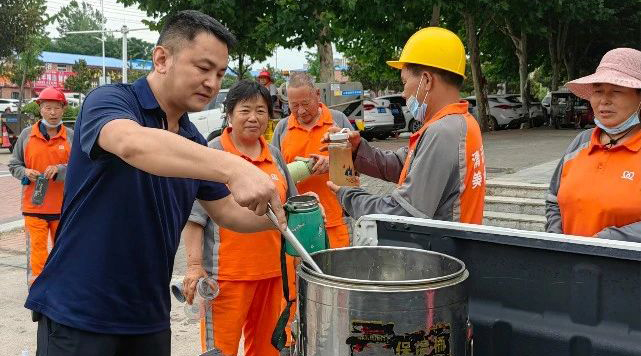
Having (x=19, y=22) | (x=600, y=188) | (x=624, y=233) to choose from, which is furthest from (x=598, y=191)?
(x=19, y=22)

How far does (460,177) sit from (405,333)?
1234 millimetres

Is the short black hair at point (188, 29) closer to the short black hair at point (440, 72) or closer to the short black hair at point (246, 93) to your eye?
the short black hair at point (440, 72)

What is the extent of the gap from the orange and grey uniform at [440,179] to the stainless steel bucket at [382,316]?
843 mm

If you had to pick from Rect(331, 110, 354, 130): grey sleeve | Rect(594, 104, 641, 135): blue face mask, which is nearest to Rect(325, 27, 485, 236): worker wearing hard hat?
Rect(594, 104, 641, 135): blue face mask

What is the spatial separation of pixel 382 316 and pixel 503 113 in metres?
26.7

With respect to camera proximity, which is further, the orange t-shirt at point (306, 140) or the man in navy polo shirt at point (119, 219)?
the orange t-shirt at point (306, 140)

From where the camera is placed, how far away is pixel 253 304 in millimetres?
3648

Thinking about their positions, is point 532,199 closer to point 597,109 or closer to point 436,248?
point 597,109

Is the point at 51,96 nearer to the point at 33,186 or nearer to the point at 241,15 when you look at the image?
the point at 33,186

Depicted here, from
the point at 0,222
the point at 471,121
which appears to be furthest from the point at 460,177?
the point at 0,222

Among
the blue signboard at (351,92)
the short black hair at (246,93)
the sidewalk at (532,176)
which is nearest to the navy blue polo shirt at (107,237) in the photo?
the short black hair at (246,93)

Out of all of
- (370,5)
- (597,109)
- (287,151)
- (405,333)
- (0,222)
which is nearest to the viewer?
(405,333)

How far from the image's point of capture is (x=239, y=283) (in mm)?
3555

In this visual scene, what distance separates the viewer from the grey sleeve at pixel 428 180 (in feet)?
8.59
